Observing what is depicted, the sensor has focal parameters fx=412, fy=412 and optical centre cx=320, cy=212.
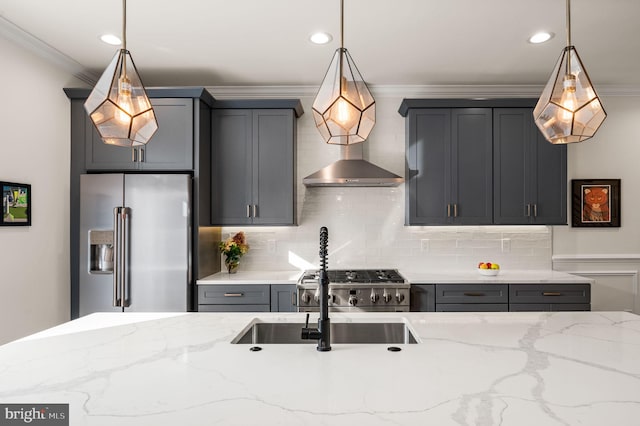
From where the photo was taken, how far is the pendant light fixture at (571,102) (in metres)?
1.57

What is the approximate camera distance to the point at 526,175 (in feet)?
11.8

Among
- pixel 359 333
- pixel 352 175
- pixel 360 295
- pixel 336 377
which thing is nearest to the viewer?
pixel 336 377

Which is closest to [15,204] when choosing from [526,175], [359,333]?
[359,333]

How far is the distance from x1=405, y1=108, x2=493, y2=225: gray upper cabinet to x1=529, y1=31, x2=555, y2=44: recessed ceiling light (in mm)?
748

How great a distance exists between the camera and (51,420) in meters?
1.00

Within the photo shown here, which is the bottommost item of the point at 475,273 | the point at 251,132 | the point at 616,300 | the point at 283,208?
the point at 616,300

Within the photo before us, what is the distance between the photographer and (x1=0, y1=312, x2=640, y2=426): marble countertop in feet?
3.28

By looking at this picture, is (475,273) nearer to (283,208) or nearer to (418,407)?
(283,208)

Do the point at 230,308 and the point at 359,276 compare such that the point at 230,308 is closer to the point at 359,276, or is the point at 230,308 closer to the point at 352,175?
the point at 359,276

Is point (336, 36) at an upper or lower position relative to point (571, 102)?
upper

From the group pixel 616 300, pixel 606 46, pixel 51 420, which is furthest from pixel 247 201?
pixel 616 300

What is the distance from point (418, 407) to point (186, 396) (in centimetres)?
60

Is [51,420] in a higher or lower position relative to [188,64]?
lower

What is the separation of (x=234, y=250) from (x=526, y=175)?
104 inches
